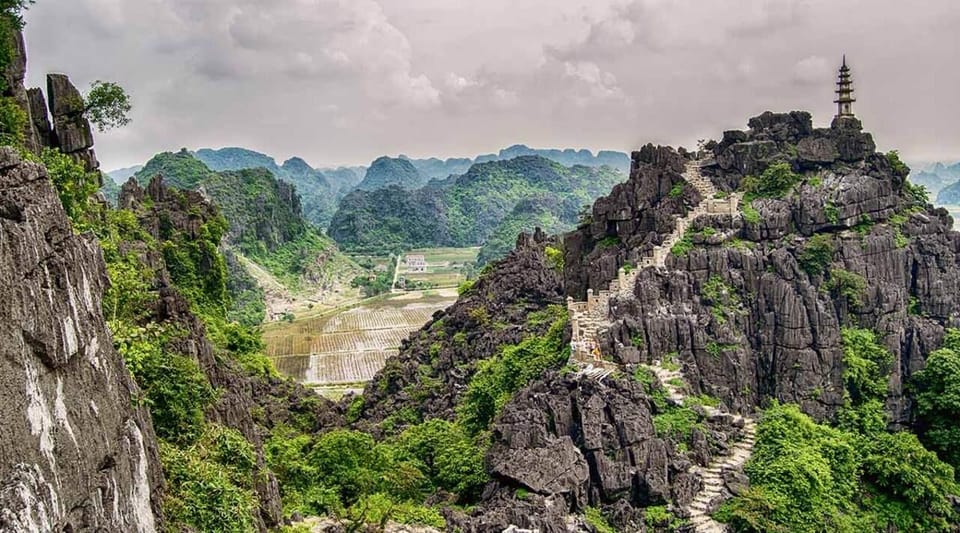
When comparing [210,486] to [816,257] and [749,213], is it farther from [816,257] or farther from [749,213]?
[816,257]

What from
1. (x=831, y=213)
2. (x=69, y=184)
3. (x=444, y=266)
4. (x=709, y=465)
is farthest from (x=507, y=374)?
(x=444, y=266)

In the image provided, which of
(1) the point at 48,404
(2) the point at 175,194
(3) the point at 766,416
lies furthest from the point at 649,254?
(2) the point at 175,194

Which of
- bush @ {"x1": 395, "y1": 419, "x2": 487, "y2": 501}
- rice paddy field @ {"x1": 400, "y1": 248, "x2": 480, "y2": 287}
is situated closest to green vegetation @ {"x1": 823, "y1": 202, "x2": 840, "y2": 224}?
A: bush @ {"x1": 395, "y1": 419, "x2": 487, "y2": 501}

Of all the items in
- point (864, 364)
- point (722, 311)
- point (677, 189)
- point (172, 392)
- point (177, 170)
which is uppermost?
point (177, 170)

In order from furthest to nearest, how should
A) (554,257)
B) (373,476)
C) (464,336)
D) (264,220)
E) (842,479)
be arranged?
1. (264,220)
2. (554,257)
3. (464,336)
4. (842,479)
5. (373,476)

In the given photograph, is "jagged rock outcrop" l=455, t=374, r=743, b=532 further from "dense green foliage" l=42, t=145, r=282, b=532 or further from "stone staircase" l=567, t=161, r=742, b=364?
"dense green foliage" l=42, t=145, r=282, b=532

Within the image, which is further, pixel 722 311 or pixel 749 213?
pixel 749 213

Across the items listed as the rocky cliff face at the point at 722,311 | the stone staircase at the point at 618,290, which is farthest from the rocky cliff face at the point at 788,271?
the stone staircase at the point at 618,290
